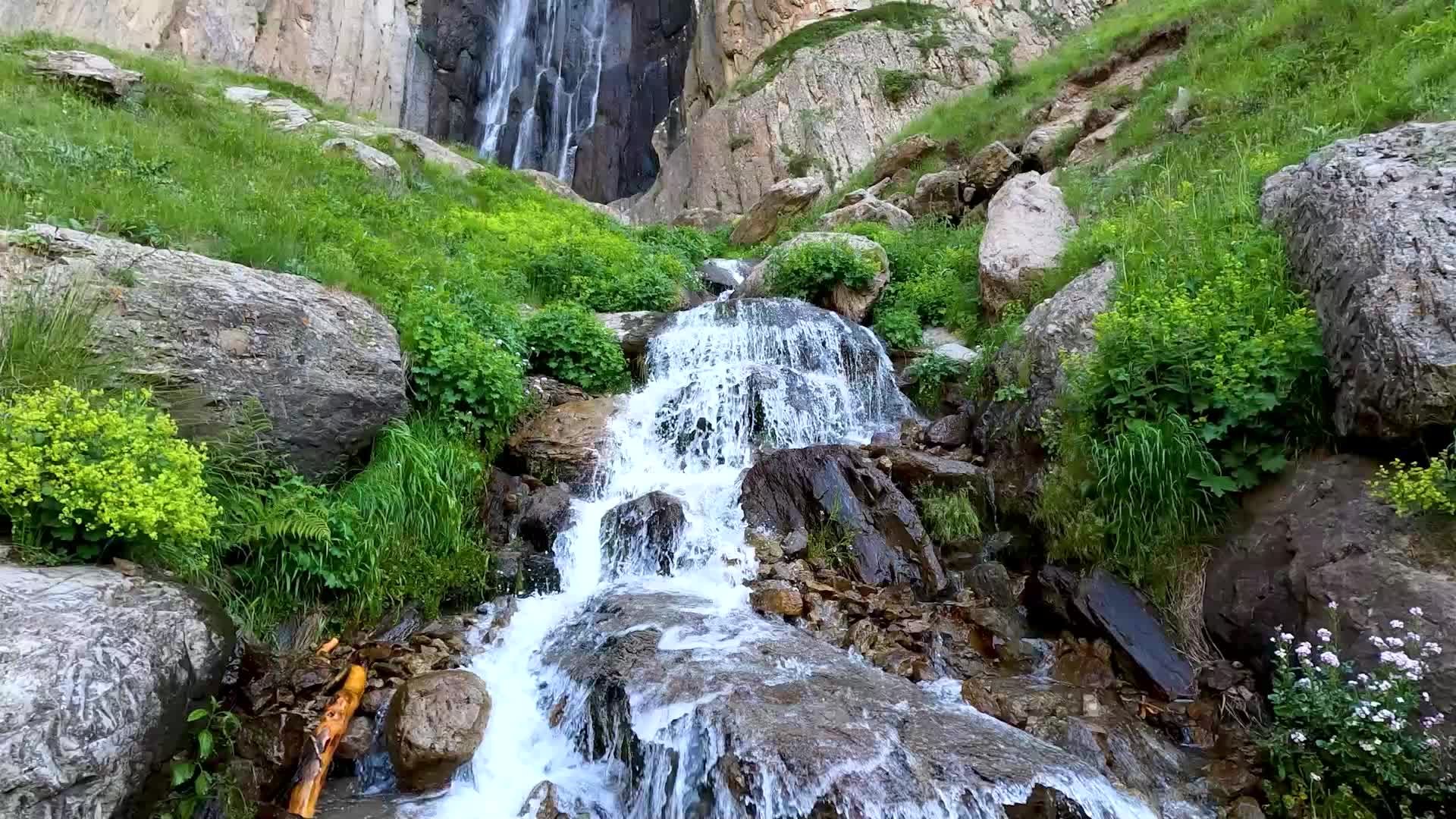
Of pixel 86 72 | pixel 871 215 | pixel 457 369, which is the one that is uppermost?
pixel 86 72

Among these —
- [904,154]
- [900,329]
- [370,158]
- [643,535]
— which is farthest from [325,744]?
[904,154]

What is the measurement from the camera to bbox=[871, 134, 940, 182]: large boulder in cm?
1636

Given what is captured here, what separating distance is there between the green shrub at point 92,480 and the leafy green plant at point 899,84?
22268 mm

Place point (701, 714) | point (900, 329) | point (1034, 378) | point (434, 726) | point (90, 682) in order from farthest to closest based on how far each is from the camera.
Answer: point (900, 329) → point (1034, 378) → point (434, 726) → point (701, 714) → point (90, 682)

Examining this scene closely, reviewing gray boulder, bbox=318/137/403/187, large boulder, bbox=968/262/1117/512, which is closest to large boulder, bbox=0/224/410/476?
large boulder, bbox=968/262/1117/512

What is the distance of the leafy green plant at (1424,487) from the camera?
138 inches

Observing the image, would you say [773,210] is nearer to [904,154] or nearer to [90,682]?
[904,154]

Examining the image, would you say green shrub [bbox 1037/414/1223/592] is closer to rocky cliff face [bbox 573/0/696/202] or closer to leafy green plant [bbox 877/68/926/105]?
leafy green plant [bbox 877/68/926/105]

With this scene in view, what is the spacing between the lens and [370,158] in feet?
41.2

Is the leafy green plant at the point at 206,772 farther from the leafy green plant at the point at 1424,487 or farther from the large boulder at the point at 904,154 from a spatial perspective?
the large boulder at the point at 904,154

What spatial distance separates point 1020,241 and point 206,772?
28.6ft

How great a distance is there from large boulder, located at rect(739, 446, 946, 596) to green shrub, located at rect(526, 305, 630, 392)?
7.77ft

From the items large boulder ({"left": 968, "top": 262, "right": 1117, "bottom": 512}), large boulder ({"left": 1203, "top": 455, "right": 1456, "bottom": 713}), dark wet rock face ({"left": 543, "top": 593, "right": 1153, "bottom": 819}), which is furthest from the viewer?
large boulder ({"left": 968, "top": 262, "right": 1117, "bottom": 512})

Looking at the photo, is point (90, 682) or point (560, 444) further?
point (560, 444)
